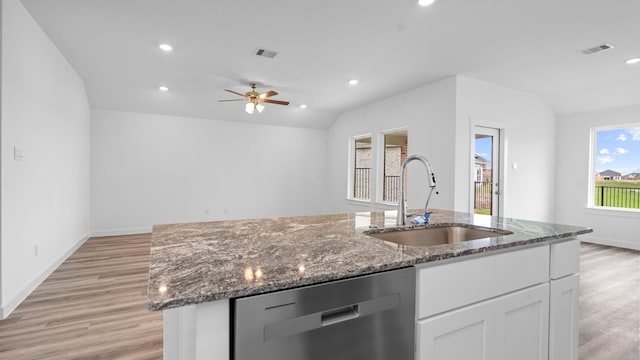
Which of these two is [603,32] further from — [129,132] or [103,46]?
[129,132]

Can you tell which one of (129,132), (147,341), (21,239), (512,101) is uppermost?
(512,101)

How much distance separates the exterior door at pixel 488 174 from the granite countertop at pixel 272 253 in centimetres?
345

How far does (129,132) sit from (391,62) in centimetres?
519

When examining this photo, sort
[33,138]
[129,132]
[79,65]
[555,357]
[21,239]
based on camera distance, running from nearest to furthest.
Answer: [555,357]
[21,239]
[33,138]
[79,65]
[129,132]

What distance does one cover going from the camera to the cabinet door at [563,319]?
4.95ft

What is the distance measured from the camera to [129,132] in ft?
20.0

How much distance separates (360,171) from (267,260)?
6.44m

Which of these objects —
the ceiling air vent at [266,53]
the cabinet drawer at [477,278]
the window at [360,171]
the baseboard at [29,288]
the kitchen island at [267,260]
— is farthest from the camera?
the window at [360,171]

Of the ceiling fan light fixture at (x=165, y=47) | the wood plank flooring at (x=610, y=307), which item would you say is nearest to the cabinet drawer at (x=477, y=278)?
the wood plank flooring at (x=610, y=307)

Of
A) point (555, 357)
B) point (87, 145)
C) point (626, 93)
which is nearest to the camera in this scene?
point (555, 357)

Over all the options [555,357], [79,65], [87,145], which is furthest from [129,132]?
[555,357]

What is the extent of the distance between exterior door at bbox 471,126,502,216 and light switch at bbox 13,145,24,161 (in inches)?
224

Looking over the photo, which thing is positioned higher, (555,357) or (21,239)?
(21,239)

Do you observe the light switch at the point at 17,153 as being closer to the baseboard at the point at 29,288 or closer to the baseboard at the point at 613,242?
the baseboard at the point at 29,288
